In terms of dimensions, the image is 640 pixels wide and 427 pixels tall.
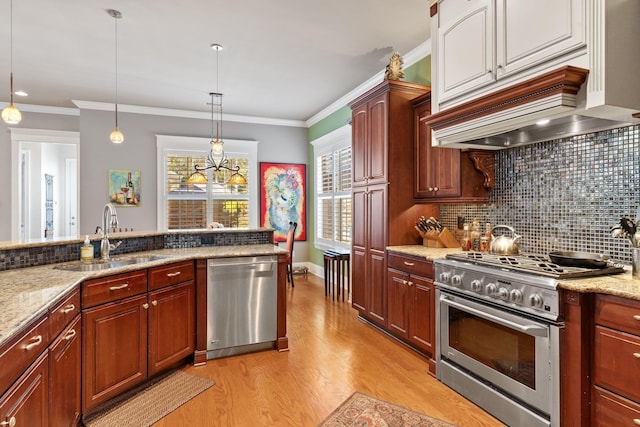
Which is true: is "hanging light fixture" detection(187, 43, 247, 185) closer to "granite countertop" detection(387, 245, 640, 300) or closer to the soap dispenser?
the soap dispenser

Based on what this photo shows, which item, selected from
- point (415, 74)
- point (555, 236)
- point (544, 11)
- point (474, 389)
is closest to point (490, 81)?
point (544, 11)

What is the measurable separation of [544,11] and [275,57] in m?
2.83

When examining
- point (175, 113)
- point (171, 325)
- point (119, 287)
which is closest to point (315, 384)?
point (171, 325)

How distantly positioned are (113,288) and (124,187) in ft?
14.3

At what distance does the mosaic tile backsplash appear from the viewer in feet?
7.18

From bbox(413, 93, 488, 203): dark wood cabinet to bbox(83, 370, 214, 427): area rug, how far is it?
8.16 ft

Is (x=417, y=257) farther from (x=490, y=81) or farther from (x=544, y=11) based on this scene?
(x=544, y=11)

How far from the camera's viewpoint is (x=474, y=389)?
2.37 metres

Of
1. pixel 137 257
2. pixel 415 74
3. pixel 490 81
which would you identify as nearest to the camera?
pixel 490 81

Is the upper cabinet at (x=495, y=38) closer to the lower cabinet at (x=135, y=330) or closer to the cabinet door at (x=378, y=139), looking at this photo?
the cabinet door at (x=378, y=139)

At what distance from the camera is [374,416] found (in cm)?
221

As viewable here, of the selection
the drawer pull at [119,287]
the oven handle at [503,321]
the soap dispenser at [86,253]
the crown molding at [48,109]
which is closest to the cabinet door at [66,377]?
the drawer pull at [119,287]

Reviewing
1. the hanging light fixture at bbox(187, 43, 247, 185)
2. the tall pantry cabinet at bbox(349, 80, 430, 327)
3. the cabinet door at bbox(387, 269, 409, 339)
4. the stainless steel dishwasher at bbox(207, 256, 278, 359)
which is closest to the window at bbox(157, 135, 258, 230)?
the hanging light fixture at bbox(187, 43, 247, 185)

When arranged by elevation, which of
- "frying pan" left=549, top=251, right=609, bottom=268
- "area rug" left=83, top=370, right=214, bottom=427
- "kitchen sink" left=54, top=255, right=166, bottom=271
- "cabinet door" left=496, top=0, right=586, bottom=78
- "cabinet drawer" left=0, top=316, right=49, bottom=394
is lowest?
"area rug" left=83, top=370, right=214, bottom=427
